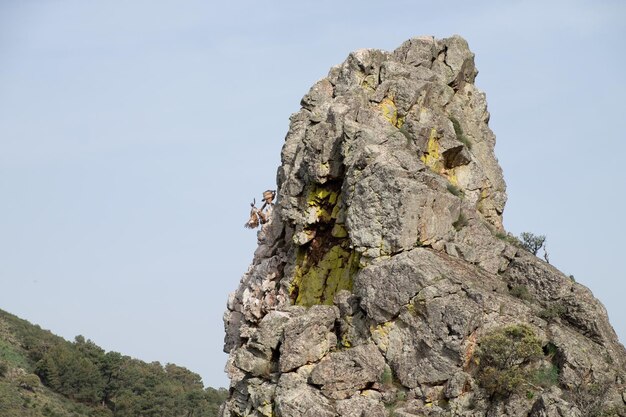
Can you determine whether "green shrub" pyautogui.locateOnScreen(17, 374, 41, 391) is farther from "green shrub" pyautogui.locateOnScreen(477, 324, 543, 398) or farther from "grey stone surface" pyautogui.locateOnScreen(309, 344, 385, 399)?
"green shrub" pyautogui.locateOnScreen(477, 324, 543, 398)

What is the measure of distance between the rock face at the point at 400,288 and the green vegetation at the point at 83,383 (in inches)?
2312

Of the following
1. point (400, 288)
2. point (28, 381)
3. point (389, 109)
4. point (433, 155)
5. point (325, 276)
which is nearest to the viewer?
point (400, 288)

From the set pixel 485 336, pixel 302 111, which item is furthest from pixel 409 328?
pixel 302 111

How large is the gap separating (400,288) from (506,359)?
422cm

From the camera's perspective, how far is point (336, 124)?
42.6 meters

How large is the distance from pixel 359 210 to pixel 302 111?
326 inches

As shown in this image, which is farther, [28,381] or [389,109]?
[28,381]

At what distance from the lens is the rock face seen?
37.0 m

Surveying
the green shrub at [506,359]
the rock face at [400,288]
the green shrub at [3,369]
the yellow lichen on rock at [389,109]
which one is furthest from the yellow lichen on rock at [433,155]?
the green shrub at [3,369]

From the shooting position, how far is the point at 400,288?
38.1m

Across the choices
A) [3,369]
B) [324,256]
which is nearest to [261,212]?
[324,256]

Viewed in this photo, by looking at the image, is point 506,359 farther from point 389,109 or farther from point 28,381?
point 28,381

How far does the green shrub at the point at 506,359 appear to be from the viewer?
3653 centimetres

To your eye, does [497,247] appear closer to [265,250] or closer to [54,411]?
[265,250]
